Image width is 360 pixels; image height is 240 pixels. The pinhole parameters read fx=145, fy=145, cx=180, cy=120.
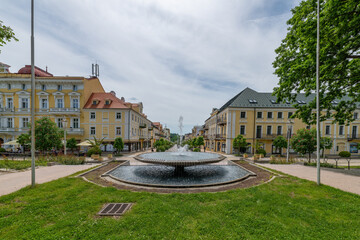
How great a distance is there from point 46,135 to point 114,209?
19667 millimetres

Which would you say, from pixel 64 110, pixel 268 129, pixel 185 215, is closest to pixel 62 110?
pixel 64 110

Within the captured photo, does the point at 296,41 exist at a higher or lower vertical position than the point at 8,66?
lower

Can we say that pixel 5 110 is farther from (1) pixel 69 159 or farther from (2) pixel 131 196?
(2) pixel 131 196

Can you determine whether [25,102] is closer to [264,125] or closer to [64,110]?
[64,110]

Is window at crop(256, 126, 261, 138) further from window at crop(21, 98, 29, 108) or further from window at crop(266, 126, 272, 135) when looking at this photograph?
window at crop(21, 98, 29, 108)

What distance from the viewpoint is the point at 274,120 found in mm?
28375

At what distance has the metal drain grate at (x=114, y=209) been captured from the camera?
184 inches

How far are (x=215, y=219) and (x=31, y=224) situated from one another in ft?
17.0

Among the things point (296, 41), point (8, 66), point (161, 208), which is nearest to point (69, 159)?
point (161, 208)

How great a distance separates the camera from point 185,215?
4570 mm

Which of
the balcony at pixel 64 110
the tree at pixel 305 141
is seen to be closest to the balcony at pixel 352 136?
the tree at pixel 305 141

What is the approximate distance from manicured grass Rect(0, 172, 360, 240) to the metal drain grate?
0.85ft

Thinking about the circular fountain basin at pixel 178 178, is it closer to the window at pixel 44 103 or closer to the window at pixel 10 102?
the window at pixel 44 103

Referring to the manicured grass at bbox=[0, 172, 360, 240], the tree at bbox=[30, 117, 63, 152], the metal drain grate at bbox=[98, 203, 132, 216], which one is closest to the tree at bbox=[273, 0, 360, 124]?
the manicured grass at bbox=[0, 172, 360, 240]
